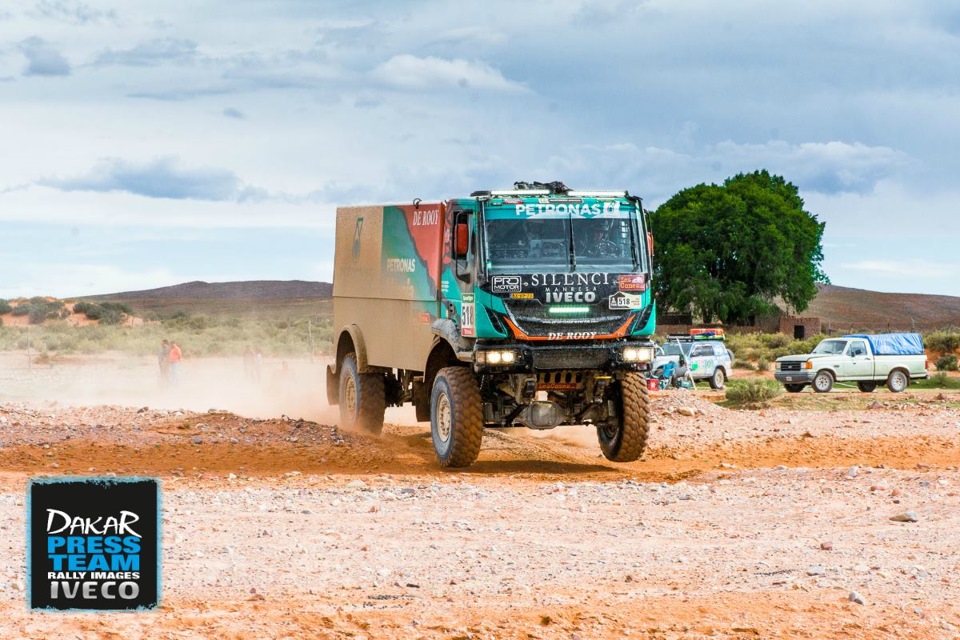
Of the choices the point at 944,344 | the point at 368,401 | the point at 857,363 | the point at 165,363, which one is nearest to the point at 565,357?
the point at 368,401

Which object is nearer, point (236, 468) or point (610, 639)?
point (610, 639)

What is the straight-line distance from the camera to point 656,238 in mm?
78562

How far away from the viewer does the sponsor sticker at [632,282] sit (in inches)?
701

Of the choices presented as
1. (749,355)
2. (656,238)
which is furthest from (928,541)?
(656,238)

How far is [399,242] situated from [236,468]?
430cm

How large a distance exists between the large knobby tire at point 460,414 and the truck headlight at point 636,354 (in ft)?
6.71

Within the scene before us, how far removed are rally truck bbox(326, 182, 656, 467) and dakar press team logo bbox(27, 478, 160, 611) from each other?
→ 10.5 meters

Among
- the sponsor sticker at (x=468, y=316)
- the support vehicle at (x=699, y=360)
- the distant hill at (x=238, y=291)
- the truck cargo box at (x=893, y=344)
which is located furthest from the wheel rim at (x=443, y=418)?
the distant hill at (x=238, y=291)

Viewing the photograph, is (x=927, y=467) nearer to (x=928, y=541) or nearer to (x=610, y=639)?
(x=928, y=541)

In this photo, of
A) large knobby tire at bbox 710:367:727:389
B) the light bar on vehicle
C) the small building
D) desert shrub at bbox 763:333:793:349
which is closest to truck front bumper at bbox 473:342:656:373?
the light bar on vehicle

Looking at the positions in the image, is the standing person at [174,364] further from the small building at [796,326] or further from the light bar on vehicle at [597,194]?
the small building at [796,326]

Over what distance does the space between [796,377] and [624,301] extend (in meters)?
27.0

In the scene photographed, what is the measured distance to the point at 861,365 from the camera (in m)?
43.7

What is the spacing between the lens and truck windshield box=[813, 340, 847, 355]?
1752 inches
